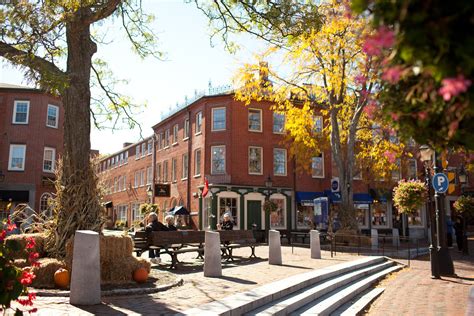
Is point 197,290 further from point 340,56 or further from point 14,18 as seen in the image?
point 340,56

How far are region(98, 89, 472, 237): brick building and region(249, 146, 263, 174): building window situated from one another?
7 cm

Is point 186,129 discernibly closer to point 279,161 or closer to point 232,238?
point 279,161

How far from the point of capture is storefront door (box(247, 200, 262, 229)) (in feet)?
90.8

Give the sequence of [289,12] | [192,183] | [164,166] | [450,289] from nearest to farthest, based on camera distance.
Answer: [450,289] < [289,12] < [192,183] < [164,166]

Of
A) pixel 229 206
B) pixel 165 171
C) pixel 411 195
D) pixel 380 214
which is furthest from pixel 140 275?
pixel 380 214

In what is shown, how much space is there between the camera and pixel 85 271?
6449 millimetres

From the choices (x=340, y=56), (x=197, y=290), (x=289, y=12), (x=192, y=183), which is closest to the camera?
(x=197, y=290)

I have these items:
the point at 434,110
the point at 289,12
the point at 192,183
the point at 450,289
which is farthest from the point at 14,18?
the point at 192,183

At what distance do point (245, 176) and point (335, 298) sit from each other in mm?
19528

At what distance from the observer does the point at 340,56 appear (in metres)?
20.4

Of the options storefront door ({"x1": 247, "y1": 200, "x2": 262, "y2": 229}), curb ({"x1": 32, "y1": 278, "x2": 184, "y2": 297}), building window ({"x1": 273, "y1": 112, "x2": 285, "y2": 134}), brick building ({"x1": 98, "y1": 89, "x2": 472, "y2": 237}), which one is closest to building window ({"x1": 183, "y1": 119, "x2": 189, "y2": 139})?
brick building ({"x1": 98, "y1": 89, "x2": 472, "y2": 237})

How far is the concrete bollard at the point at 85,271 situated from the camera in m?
6.41

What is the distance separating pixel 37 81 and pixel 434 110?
8343 mm

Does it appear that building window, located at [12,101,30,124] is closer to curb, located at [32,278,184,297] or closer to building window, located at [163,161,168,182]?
building window, located at [163,161,168,182]
